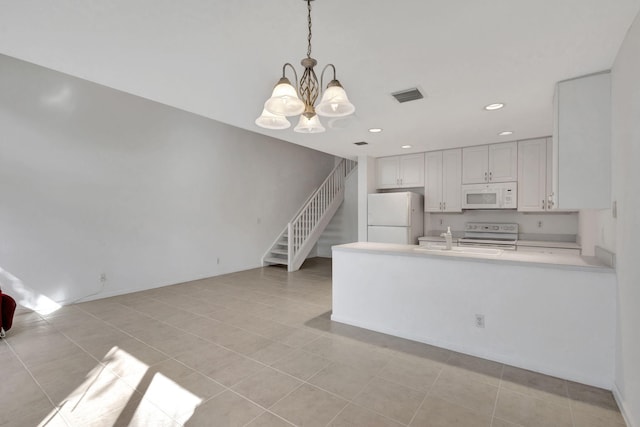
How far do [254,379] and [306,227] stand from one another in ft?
15.9

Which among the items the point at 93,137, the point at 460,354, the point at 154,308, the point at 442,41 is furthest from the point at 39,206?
the point at 460,354

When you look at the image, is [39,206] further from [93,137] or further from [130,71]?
[130,71]

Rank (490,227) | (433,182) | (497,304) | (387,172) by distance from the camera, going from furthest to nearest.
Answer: (387,172) < (433,182) < (490,227) < (497,304)

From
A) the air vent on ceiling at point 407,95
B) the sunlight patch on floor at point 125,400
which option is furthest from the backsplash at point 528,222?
the sunlight patch on floor at point 125,400

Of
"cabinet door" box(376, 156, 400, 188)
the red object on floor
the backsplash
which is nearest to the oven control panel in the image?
the backsplash

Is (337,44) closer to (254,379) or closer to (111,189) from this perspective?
(254,379)

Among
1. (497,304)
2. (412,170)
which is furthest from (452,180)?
(497,304)

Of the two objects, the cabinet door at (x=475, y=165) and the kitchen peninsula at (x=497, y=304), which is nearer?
the kitchen peninsula at (x=497, y=304)

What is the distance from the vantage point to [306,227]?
7012 millimetres

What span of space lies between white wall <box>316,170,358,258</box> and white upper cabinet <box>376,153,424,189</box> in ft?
7.07

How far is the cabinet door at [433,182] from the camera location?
5289 millimetres

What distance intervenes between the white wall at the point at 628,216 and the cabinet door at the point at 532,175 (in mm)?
2498

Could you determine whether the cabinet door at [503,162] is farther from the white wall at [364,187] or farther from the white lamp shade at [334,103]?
the white lamp shade at [334,103]

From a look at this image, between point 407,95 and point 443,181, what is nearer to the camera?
point 407,95
